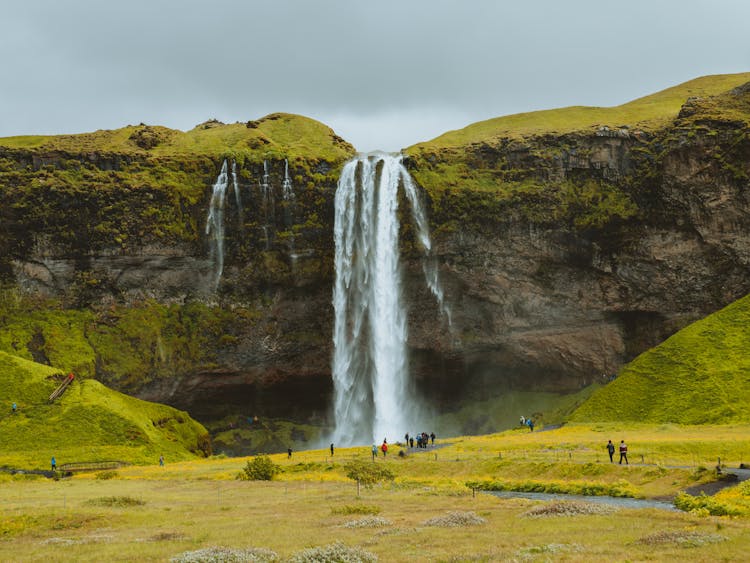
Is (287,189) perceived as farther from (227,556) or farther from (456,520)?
(227,556)

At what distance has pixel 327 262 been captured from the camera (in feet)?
271

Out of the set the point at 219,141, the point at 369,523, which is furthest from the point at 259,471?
the point at 219,141

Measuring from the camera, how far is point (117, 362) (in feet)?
258

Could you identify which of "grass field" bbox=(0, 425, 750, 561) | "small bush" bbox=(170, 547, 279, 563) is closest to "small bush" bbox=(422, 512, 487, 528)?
"grass field" bbox=(0, 425, 750, 561)

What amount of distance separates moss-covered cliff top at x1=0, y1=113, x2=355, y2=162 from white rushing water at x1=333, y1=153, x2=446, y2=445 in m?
8.27

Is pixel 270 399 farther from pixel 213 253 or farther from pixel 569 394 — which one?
pixel 569 394

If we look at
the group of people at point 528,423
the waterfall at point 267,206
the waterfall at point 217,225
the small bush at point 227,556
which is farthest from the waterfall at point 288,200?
the small bush at point 227,556

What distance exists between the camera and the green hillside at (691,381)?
194 ft

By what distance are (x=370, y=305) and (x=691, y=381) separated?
35.5 m

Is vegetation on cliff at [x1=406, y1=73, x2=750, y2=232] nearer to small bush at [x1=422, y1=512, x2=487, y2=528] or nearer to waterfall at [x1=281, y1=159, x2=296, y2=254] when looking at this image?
waterfall at [x1=281, y1=159, x2=296, y2=254]

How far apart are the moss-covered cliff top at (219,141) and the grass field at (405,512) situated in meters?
47.3

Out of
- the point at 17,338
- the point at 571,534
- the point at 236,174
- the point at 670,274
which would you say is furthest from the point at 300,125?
the point at 571,534

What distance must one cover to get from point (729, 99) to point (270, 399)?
66.3m

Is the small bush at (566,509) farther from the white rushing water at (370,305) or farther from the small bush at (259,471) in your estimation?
the white rushing water at (370,305)
